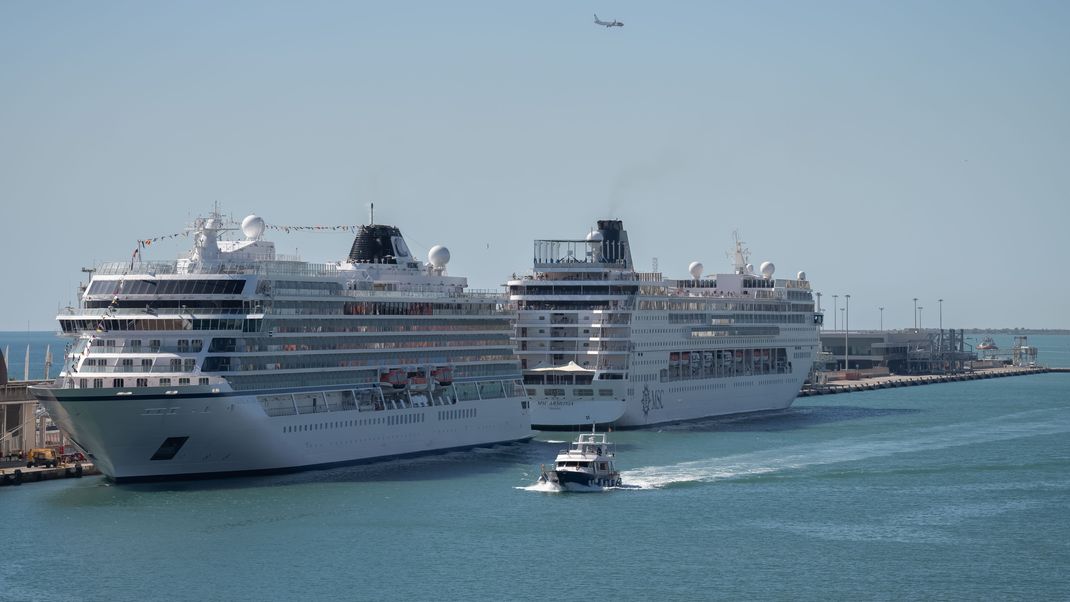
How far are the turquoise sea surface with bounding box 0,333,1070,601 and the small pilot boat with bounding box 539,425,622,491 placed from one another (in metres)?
1.11

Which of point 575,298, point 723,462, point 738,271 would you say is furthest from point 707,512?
point 738,271

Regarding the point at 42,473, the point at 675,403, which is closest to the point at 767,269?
the point at 675,403

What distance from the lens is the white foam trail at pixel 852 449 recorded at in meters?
74.6

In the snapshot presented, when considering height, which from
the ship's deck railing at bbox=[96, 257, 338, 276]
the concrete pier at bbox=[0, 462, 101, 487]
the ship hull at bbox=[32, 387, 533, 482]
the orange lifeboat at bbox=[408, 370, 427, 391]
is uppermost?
the ship's deck railing at bbox=[96, 257, 338, 276]

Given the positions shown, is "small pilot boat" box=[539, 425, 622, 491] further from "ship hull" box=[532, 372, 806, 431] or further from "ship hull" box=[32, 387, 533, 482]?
"ship hull" box=[532, 372, 806, 431]

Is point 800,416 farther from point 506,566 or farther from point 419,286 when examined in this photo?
point 506,566

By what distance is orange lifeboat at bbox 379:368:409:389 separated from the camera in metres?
77.6

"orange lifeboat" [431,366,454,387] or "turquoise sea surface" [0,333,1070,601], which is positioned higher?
"orange lifeboat" [431,366,454,387]

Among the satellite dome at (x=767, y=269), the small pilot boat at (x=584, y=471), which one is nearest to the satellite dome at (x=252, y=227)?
the small pilot boat at (x=584, y=471)

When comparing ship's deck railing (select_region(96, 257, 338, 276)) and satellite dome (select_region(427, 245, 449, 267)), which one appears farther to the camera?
satellite dome (select_region(427, 245, 449, 267))

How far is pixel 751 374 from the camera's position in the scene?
118m

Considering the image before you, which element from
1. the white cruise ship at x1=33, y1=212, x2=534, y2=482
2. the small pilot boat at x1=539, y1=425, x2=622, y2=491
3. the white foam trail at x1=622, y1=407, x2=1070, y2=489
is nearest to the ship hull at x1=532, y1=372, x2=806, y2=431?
the white cruise ship at x1=33, y1=212, x2=534, y2=482

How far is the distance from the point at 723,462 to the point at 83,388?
31.9 m

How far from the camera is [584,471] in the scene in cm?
6912
